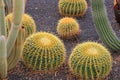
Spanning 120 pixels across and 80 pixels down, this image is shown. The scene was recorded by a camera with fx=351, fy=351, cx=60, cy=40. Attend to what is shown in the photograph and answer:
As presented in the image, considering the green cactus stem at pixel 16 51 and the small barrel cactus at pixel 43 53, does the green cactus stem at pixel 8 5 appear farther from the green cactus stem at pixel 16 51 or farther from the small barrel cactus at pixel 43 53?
the green cactus stem at pixel 16 51

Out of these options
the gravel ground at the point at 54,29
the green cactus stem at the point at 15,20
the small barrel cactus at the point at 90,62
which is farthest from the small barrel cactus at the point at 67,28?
the green cactus stem at the point at 15,20

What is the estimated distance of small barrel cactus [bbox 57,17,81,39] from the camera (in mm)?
5582

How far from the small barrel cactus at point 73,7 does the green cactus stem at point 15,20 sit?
7.91 ft

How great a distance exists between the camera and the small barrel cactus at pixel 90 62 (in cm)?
425

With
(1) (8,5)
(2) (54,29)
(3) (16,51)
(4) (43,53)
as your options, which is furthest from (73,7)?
(3) (16,51)

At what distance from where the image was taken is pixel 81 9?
656cm

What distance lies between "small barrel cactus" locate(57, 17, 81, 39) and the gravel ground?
0.10 m

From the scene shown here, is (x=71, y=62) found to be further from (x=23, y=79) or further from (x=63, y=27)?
(x=63, y=27)

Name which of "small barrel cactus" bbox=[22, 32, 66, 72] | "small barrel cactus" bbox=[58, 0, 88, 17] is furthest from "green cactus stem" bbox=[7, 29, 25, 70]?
"small barrel cactus" bbox=[58, 0, 88, 17]

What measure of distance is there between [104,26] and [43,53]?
1.10 metres

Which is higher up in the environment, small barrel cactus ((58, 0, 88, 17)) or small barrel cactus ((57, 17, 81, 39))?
small barrel cactus ((58, 0, 88, 17))

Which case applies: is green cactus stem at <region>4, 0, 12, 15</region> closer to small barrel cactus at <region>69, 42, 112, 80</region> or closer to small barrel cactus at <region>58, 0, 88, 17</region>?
small barrel cactus at <region>58, 0, 88, 17</region>

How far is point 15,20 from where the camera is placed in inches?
152

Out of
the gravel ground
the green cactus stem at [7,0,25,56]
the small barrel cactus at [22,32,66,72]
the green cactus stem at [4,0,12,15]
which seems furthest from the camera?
the green cactus stem at [4,0,12,15]
